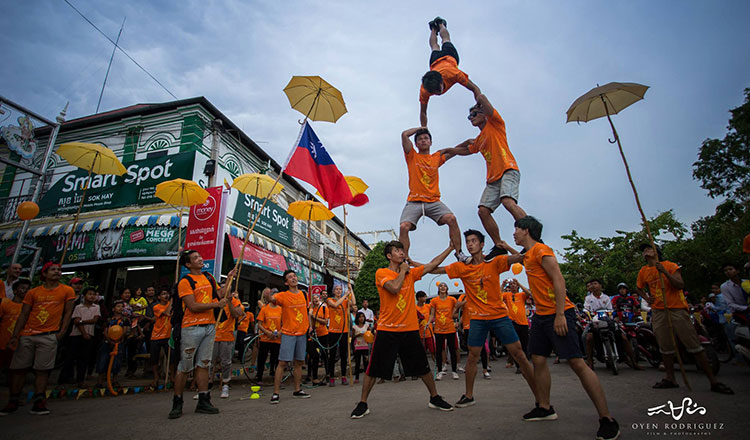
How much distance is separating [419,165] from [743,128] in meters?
24.2

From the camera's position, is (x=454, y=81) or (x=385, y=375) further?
(x=454, y=81)

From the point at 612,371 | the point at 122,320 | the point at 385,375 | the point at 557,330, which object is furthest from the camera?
the point at 122,320

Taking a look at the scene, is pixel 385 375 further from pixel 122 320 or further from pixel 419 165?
pixel 122 320

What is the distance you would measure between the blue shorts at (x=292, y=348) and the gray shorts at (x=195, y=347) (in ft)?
4.60

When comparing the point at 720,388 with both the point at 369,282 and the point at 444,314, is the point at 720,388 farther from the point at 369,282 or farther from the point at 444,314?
the point at 369,282

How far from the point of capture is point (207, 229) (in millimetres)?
11539

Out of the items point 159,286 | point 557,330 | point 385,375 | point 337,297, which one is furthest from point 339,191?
point 159,286

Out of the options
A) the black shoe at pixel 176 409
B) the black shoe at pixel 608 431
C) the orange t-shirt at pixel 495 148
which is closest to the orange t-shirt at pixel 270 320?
the black shoe at pixel 176 409

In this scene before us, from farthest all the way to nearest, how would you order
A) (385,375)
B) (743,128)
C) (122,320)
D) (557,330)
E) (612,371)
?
1. (743,128)
2. (122,320)
3. (612,371)
4. (385,375)
5. (557,330)

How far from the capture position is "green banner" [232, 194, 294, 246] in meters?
16.4

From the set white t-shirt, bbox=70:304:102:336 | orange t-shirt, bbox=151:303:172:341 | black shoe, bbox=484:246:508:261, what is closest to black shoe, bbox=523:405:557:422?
black shoe, bbox=484:246:508:261

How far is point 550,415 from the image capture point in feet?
11.7

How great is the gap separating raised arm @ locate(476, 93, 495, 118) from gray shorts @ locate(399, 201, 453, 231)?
1419 mm

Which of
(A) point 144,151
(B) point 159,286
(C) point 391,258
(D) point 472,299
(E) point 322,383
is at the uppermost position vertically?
(A) point 144,151
